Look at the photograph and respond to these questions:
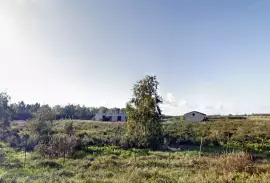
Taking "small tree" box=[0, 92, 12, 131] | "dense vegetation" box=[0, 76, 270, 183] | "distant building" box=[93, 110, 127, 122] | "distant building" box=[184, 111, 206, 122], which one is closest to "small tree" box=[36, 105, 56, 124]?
"dense vegetation" box=[0, 76, 270, 183]

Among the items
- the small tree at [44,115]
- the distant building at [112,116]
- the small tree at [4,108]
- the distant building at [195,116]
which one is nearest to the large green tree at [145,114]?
the small tree at [44,115]

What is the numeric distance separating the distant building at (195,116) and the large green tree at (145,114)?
47.2 metres

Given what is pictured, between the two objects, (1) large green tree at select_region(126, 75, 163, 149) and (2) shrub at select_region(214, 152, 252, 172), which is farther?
(1) large green tree at select_region(126, 75, 163, 149)

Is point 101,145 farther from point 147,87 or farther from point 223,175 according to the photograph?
point 223,175

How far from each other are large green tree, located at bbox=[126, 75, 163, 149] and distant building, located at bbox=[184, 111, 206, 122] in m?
47.2

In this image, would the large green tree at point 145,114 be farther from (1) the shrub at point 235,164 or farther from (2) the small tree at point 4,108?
(2) the small tree at point 4,108

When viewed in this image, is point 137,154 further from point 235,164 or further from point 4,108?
point 4,108

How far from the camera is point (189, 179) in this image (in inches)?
408

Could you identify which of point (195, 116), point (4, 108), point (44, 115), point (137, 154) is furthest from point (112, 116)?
point (137, 154)

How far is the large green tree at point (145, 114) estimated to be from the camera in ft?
82.7

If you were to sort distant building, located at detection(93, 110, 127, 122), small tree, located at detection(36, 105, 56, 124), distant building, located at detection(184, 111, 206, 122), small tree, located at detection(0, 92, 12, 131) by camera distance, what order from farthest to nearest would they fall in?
1. distant building, located at detection(93, 110, 127, 122)
2. distant building, located at detection(184, 111, 206, 122)
3. small tree, located at detection(0, 92, 12, 131)
4. small tree, located at detection(36, 105, 56, 124)

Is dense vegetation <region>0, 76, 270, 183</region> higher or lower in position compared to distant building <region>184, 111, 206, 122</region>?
lower

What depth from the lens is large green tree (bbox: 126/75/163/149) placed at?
2520cm

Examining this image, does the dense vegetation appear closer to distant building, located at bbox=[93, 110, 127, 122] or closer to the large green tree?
the large green tree
